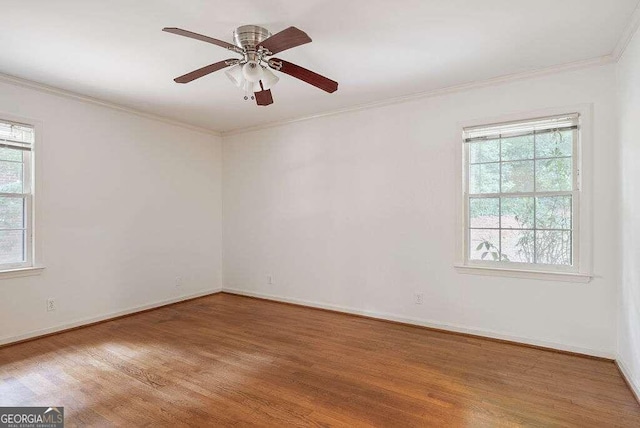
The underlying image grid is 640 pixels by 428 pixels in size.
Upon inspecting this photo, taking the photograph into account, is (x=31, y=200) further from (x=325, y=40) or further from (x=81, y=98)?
(x=325, y=40)

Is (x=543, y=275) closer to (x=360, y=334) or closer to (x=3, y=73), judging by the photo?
(x=360, y=334)

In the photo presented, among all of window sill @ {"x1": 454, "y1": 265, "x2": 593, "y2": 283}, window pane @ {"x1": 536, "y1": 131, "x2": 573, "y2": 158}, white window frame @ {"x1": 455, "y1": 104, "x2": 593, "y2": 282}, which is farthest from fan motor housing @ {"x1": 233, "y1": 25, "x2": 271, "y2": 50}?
window sill @ {"x1": 454, "y1": 265, "x2": 593, "y2": 283}

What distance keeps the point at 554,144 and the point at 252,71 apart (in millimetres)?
2867

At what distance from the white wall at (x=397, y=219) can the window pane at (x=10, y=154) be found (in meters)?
2.66

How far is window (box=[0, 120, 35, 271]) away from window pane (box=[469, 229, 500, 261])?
183 inches

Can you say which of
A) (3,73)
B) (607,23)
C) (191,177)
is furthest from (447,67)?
(3,73)

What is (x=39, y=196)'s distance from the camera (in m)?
3.59

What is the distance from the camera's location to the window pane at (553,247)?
323 centimetres

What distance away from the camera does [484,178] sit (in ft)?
11.8

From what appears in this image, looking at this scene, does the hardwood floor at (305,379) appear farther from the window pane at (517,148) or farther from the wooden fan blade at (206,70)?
the wooden fan blade at (206,70)

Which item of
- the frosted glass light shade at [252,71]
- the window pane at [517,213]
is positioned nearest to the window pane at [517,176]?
the window pane at [517,213]

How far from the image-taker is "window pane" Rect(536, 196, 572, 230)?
3219 mm

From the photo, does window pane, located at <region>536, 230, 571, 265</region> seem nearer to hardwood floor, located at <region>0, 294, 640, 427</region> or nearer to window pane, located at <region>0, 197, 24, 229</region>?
hardwood floor, located at <region>0, 294, 640, 427</region>

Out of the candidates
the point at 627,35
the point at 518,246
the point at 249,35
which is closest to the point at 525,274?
the point at 518,246
